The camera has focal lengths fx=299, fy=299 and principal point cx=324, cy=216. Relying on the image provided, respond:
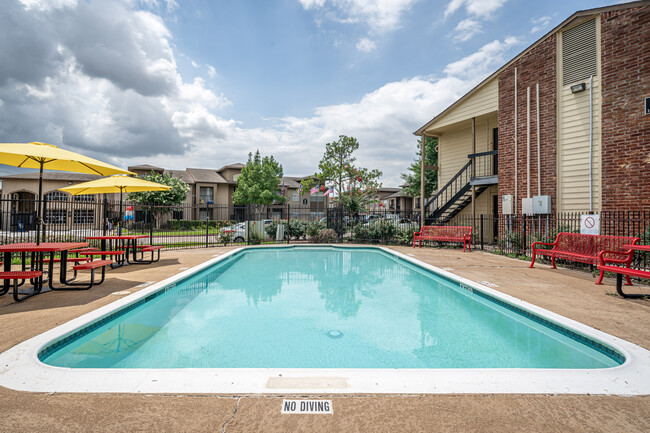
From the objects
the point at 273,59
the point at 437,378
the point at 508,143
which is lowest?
the point at 437,378

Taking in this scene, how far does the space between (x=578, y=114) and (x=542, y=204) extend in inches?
126

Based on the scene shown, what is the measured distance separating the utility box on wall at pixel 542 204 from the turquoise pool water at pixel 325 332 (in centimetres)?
630

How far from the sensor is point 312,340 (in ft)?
13.7

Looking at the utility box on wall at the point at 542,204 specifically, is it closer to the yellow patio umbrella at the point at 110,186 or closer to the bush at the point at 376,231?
the bush at the point at 376,231

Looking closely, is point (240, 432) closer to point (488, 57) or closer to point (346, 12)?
point (346, 12)

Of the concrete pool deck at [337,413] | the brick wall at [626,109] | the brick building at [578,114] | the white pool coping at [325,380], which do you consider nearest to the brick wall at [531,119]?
the brick building at [578,114]

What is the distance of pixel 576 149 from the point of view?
33.4 ft

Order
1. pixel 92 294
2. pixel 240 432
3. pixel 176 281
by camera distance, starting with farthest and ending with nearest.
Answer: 1. pixel 176 281
2. pixel 92 294
3. pixel 240 432

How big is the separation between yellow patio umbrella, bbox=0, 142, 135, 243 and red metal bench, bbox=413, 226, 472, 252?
1181 cm

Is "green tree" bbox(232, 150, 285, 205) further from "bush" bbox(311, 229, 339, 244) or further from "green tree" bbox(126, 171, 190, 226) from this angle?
"bush" bbox(311, 229, 339, 244)

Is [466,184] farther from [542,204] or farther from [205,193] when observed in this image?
[205,193]

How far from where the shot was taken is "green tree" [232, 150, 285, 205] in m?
36.0

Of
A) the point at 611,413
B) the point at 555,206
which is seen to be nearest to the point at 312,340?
the point at 611,413

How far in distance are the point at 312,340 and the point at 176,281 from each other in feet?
13.1
